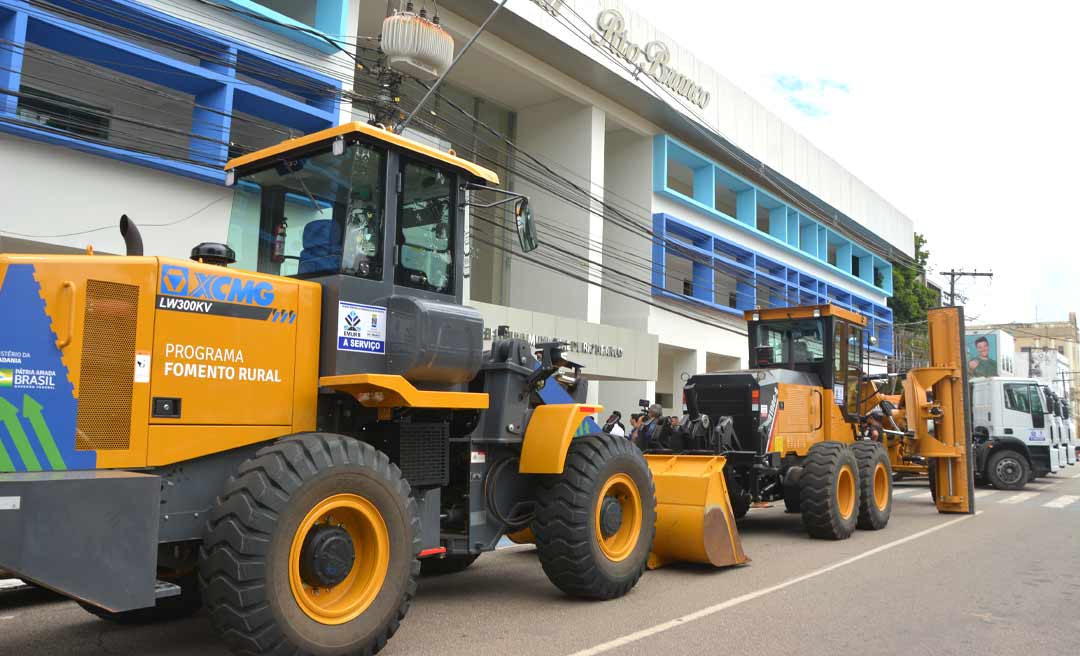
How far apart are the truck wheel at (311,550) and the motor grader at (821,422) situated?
4.98 metres

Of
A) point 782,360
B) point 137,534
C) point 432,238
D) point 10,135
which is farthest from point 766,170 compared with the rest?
point 137,534

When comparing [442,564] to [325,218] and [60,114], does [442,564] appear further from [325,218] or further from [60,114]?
[60,114]

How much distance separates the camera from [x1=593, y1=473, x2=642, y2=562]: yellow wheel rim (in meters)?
7.37

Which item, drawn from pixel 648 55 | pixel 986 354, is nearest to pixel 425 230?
pixel 648 55

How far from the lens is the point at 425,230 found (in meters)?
6.33

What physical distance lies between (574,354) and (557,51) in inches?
322

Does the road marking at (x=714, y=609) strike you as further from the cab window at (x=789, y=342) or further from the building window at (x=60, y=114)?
the building window at (x=60, y=114)

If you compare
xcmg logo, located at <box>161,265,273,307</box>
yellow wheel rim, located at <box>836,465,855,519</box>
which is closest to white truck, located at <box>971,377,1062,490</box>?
yellow wheel rim, located at <box>836,465,855,519</box>

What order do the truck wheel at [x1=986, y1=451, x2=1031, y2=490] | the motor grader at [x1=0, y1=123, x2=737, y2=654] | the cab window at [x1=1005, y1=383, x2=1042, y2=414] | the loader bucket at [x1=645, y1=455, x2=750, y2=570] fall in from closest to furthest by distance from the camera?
the motor grader at [x1=0, y1=123, x2=737, y2=654] → the loader bucket at [x1=645, y1=455, x2=750, y2=570] → the truck wheel at [x1=986, y1=451, x2=1031, y2=490] → the cab window at [x1=1005, y1=383, x2=1042, y2=414]

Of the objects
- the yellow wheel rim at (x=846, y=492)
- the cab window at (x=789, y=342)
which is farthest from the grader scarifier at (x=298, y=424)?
the cab window at (x=789, y=342)

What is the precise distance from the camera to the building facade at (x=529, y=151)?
43.1 ft

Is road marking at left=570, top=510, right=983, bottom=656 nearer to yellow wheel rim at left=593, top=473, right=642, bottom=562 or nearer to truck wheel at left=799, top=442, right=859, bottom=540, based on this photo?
truck wheel at left=799, top=442, right=859, bottom=540

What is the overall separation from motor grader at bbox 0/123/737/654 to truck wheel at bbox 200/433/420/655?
0.04 ft

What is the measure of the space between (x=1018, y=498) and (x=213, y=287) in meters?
18.5
